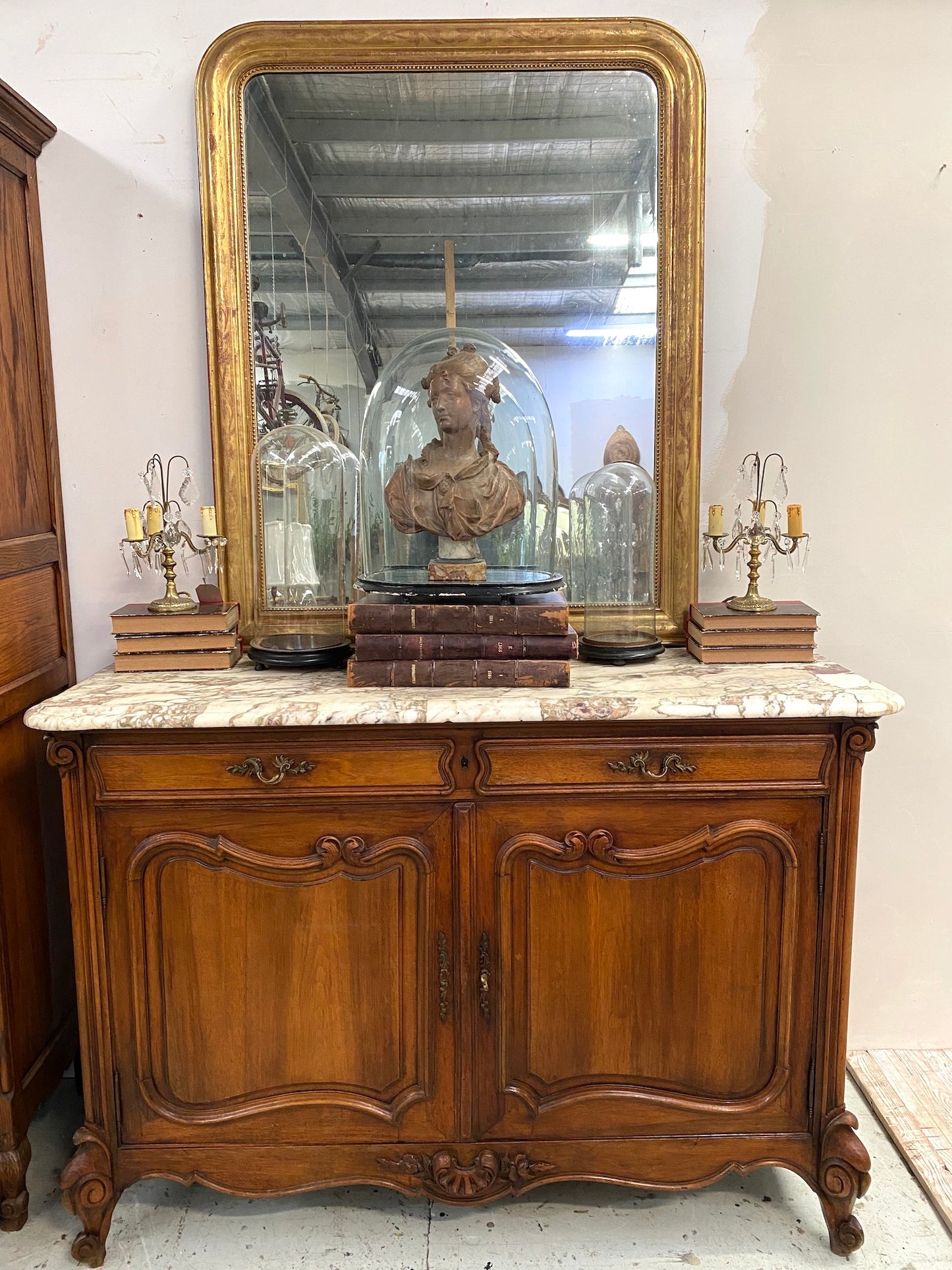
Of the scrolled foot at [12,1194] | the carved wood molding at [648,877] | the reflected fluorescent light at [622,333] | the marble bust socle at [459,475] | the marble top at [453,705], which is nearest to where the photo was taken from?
the marble top at [453,705]

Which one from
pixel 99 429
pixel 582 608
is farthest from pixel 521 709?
pixel 99 429

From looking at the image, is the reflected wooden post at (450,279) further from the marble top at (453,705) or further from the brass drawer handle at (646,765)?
the brass drawer handle at (646,765)

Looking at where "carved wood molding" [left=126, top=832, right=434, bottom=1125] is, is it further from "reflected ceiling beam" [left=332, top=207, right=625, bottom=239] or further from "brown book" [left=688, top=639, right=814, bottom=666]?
"reflected ceiling beam" [left=332, top=207, right=625, bottom=239]

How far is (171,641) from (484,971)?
92 cm

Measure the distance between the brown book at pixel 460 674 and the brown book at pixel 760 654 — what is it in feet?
1.28

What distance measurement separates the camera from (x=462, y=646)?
1778 mm

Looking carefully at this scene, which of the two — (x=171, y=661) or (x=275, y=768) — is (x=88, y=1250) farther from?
(x=171, y=661)

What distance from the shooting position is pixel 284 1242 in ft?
6.01

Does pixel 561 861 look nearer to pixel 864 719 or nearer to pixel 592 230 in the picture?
pixel 864 719

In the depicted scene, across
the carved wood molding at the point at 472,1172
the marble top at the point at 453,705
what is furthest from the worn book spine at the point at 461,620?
the carved wood molding at the point at 472,1172

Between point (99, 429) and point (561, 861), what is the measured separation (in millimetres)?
1420

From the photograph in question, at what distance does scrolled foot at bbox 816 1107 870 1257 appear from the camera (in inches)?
69.3

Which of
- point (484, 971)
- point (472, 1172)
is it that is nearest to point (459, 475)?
point (484, 971)

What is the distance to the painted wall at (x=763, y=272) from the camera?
204 centimetres
